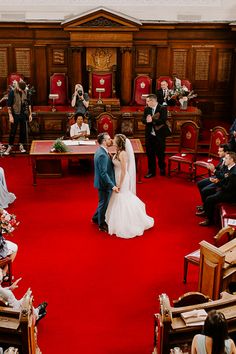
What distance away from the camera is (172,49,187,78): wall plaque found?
500 inches

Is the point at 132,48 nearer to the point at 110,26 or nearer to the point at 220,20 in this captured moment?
the point at 110,26

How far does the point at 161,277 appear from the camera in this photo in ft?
21.5

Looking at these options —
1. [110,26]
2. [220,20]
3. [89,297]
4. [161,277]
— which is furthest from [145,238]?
[220,20]

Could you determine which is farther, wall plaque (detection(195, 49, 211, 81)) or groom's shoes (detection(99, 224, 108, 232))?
wall plaque (detection(195, 49, 211, 81))

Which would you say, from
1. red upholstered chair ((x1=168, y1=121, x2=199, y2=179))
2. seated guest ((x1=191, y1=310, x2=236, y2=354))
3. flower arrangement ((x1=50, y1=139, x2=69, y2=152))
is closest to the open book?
seated guest ((x1=191, y1=310, x2=236, y2=354))

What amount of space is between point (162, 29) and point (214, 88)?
200 cm

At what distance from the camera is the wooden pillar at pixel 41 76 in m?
12.5

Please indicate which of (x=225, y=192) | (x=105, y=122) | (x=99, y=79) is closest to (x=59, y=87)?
(x=99, y=79)

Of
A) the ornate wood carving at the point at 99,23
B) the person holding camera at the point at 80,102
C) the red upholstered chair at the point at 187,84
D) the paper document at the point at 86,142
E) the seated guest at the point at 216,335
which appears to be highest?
the ornate wood carving at the point at 99,23

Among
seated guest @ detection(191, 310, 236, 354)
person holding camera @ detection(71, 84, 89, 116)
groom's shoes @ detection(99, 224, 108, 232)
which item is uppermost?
person holding camera @ detection(71, 84, 89, 116)

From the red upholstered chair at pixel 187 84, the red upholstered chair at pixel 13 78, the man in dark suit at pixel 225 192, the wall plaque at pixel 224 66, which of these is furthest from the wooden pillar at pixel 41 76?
the man in dark suit at pixel 225 192

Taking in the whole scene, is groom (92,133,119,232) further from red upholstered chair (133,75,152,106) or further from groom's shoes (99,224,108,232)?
red upholstered chair (133,75,152,106)

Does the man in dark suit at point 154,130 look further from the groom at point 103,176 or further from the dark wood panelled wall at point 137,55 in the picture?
the dark wood panelled wall at point 137,55

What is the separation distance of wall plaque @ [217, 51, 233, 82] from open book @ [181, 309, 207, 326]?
9.35 m
